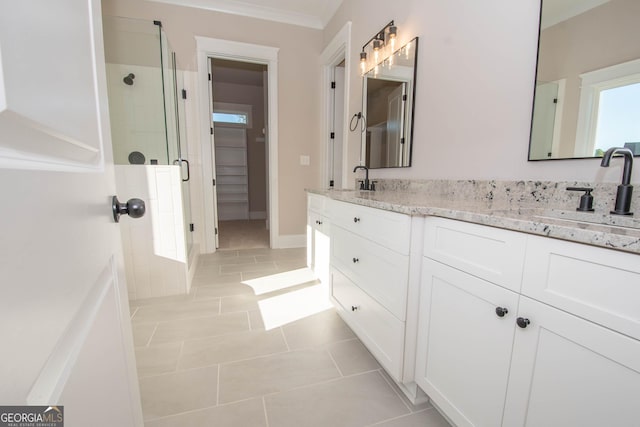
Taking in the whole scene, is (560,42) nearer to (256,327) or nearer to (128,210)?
(128,210)

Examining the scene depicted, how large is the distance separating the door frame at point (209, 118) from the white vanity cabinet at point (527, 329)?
9.26 feet

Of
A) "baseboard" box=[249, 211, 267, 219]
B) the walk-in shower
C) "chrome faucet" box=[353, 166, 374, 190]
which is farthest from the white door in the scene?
"baseboard" box=[249, 211, 267, 219]

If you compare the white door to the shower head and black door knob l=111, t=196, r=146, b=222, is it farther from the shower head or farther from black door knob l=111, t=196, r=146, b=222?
the shower head

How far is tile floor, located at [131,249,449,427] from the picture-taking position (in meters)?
1.17

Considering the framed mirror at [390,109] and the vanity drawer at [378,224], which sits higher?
the framed mirror at [390,109]

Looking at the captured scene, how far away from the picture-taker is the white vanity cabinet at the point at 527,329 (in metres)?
0.61

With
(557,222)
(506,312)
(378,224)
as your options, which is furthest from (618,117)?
(378,224)

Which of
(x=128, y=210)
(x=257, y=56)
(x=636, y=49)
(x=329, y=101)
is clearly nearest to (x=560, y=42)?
(x=636, y=49)

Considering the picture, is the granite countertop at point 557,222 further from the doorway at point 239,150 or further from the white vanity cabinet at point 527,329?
the doorway at point 239,150

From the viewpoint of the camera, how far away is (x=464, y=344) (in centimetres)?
97

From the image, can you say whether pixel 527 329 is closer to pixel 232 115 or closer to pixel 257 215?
pixel 257 215

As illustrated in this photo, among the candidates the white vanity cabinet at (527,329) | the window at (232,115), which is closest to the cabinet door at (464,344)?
the white vanity cabinet at (527,329)

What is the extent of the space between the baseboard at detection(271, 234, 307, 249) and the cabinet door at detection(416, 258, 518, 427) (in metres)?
2.78

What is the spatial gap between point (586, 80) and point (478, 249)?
76 cm
